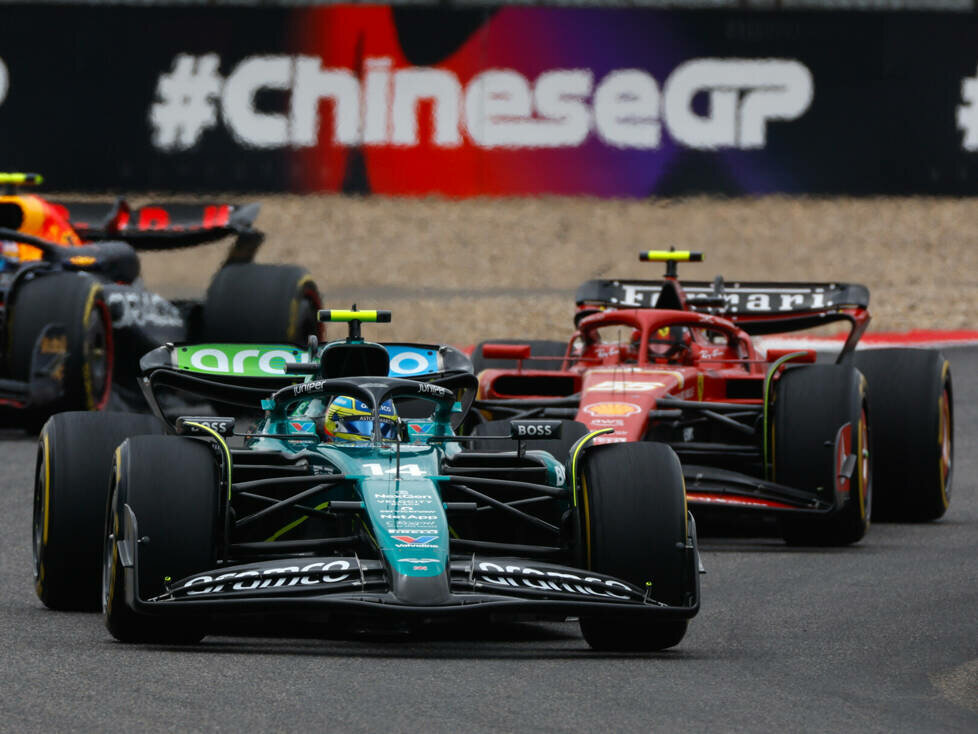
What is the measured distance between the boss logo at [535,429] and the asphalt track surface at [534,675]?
734 millimetres

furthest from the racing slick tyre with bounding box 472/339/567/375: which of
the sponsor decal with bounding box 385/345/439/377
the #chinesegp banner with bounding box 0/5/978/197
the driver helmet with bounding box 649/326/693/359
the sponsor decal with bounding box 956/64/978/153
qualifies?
the sponsor decal with bounding box 956/64/978/153

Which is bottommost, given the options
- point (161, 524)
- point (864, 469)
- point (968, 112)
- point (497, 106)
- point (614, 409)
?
point (864, 469)

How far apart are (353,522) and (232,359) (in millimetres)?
2180

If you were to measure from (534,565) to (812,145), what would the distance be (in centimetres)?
1948

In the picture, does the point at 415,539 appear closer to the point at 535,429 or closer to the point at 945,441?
the point at 535,429

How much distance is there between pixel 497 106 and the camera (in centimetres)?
2700

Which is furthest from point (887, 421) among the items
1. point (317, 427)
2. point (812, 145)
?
point (812, 145)

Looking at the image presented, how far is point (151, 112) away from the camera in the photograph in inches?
1065

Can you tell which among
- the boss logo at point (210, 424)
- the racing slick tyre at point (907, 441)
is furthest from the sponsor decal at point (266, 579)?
the racing slick tyre at point (907, 441)

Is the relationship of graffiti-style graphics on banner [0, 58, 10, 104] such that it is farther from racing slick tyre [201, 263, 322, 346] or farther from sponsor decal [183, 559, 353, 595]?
sponsor decal [183, 559, 353, 595]

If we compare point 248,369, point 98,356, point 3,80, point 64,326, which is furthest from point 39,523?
point 3,80

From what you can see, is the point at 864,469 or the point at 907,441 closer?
the point at 864,469

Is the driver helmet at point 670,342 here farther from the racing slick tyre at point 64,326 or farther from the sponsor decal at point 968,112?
the sponsor decal at point 968,112

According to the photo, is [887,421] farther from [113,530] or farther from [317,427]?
[113,530]
